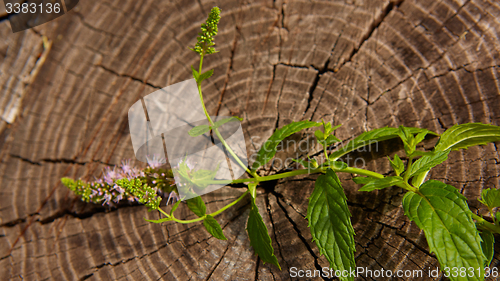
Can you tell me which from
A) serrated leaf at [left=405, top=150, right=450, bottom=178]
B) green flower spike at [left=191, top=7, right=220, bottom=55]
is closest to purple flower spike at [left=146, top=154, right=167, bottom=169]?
green flower spike at [left=191, top=7, right=220, bottom=55]

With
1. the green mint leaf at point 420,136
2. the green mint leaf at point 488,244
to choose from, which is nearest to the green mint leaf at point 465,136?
the green mint leaf at point 420,136

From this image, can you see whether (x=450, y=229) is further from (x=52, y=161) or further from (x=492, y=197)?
(x=52, y=161)

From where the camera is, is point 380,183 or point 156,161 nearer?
point 380,183

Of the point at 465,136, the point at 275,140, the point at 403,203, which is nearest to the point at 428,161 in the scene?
the point at 403,203

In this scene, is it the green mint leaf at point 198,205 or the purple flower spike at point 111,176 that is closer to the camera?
the green mint leaf at point 198,205

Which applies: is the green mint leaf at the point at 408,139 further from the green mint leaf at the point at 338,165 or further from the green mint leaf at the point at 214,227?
the green mint leaf at the point at 214,227

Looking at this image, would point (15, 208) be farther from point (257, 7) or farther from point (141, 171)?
point (257, 7)
